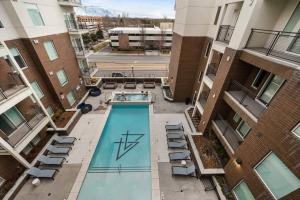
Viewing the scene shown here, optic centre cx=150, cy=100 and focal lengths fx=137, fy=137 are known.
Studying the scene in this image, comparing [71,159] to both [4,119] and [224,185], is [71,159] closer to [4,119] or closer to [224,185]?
[4,119]

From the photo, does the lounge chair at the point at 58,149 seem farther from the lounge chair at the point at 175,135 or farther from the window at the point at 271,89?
the window at the point at 271,89

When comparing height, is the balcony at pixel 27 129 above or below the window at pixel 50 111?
above

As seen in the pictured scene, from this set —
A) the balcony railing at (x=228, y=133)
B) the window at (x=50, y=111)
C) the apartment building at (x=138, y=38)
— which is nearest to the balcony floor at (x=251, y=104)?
the balcony railing at (x=228, y=133)

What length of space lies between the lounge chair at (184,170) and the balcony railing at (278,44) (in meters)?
8.44

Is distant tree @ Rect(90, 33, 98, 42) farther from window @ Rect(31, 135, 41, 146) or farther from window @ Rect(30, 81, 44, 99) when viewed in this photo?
window @ Rect(31, 135, 41, 146)

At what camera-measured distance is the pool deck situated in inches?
359

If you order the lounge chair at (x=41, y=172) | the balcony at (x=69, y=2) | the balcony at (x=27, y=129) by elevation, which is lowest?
the lounge chair at (x=41, y=172)

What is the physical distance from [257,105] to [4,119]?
1626 cm

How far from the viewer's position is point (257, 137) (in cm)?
662

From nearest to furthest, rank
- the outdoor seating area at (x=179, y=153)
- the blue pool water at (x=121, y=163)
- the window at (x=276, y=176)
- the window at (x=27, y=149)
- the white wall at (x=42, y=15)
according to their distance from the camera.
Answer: the window at (x=276, y=176) < the blue pool water at (x=121, y=163) < the white wall at (x=42, y=15) < the outdoor seating area at (x=179, y=153) < the window at (x=27, y=149)

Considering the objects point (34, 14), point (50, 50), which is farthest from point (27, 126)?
point (34, 14)

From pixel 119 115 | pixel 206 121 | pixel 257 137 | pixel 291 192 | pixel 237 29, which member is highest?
pixel 237 29

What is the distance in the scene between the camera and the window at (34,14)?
10732 millimetres

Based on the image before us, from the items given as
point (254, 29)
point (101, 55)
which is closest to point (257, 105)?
point (254, 29)
